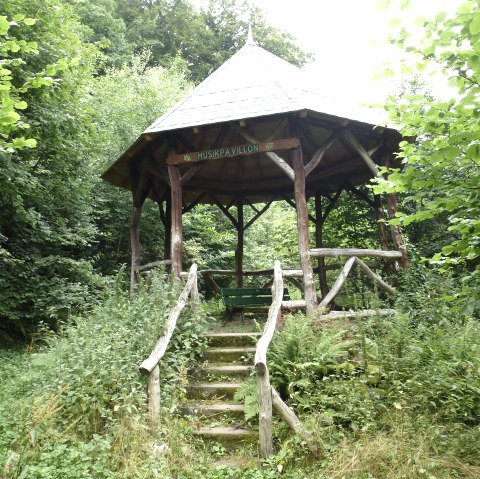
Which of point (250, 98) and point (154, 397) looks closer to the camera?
point (154, 397)

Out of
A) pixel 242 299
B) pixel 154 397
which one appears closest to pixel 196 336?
pixel 154 397

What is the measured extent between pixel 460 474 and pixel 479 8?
3.65 m

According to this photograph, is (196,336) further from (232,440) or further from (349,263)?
(349,263)

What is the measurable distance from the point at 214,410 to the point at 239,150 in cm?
425

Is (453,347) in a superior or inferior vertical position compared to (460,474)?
superior

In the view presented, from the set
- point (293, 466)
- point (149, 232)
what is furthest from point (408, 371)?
point (149, 232)

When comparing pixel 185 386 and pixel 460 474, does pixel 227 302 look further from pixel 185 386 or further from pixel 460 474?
pixel 460 474

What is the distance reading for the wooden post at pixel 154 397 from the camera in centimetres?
441

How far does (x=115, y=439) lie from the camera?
13.2ft

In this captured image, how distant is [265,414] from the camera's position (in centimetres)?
421

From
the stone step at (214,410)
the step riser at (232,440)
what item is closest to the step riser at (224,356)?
the stone step at (214,410)

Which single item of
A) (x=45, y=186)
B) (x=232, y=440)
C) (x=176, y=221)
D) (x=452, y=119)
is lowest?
(x=232, y=440)

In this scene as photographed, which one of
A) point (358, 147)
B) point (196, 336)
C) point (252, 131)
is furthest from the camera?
point (252, 131)

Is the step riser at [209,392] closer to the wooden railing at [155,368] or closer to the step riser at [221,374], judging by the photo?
the step riser at [221,374]
